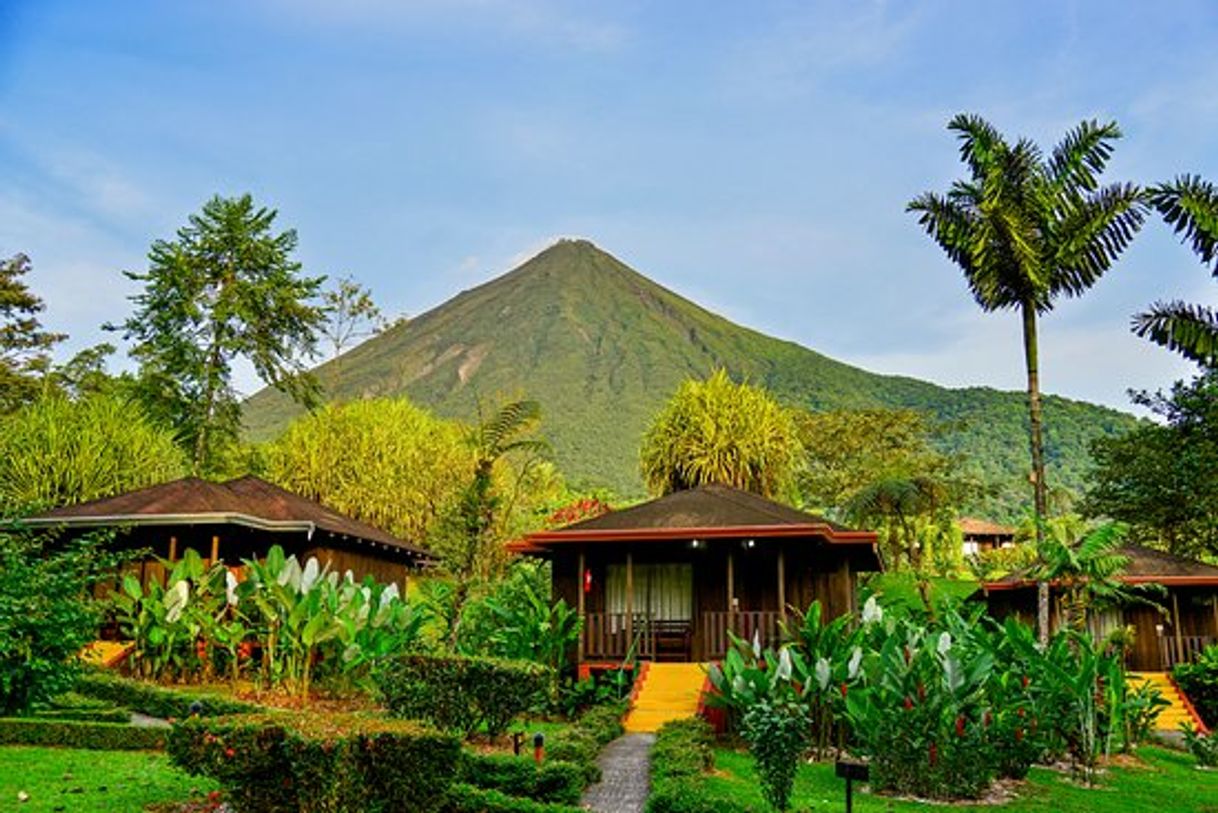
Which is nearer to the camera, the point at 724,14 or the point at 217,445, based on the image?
the point at 724,14

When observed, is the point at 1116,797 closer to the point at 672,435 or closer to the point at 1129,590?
the point at 1129,590

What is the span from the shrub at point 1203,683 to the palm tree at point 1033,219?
5496 millimetres

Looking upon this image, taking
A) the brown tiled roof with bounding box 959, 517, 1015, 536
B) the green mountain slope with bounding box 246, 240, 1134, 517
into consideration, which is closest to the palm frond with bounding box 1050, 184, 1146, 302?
the brown tiled roof with bounding box 959, 517, 1015, 536

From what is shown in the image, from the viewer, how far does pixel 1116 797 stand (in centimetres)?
1090

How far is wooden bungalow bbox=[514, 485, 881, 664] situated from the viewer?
16609 millimetres

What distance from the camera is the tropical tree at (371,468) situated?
30.9 meters

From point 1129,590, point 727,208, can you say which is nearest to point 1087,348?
point 1129,590

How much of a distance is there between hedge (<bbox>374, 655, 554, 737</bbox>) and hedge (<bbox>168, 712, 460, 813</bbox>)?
12.0 ft

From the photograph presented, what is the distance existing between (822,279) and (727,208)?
617 centimetres

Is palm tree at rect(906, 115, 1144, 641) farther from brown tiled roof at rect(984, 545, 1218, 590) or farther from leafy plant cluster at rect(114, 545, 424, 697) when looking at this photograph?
leafy plant cluster at rect(114, 545, 424, 697)

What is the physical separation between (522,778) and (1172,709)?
15.5m

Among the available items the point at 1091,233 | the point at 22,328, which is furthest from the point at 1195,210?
the point at 22,328

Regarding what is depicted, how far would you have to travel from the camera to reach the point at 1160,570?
2148 cm

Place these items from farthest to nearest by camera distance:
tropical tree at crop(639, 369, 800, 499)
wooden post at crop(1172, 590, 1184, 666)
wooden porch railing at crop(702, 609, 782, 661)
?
tropical tree at crop(639, 369, 800, 499) < wooden post at crop(1172, 590, 1184, 666) < wooden porch railing at crop(702, 609, 782, 661)
